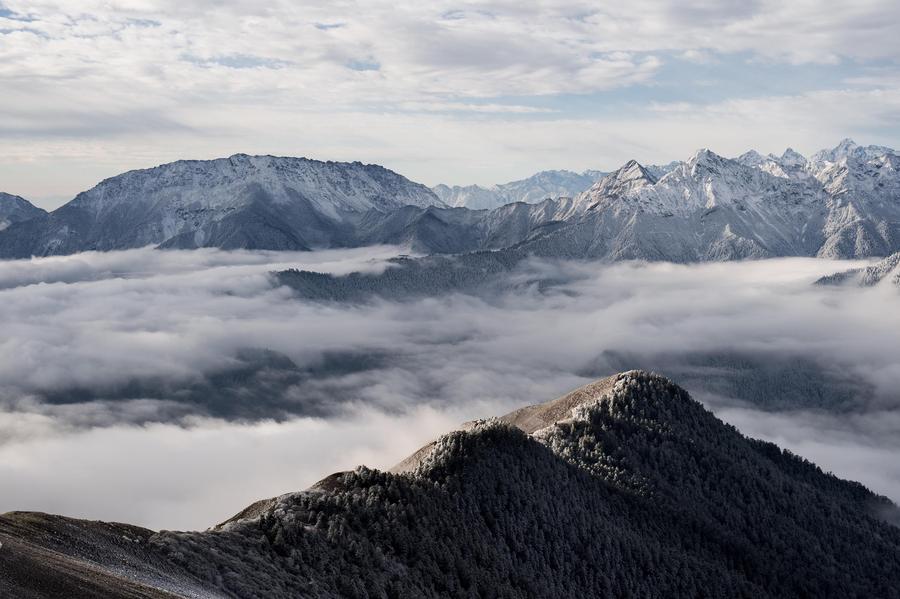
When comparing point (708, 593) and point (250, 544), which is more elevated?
point (250, 544)

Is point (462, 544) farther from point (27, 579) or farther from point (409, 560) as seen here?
point (27, 579)

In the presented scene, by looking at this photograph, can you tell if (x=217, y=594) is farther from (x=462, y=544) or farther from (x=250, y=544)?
(x=462, y=544)

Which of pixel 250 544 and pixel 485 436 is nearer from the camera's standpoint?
pixel 250 544

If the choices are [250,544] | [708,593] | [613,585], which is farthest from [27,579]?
[708,593]

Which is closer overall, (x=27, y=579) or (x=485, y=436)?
(x=27, y=579)

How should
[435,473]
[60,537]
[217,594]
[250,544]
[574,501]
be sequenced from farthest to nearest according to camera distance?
[574,501], [435,473], [250,544], [217,594], [60,537]

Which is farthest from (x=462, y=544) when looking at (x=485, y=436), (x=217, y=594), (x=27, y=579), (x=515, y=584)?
(x=27, y=579)

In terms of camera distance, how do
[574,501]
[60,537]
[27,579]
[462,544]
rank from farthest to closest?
[574,501]
[462,544]
[60,537]
[27,579]

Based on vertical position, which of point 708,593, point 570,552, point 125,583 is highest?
point 125,583

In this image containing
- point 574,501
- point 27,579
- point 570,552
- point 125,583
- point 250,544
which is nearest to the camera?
point 27,579
